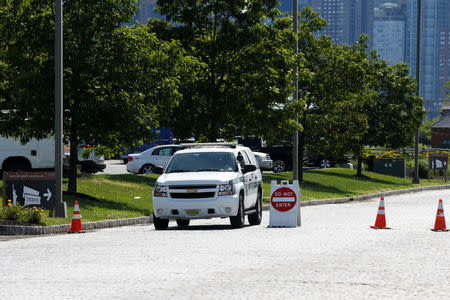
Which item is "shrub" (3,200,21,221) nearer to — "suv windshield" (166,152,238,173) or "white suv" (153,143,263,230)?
"white suv" (153,143,263,230)

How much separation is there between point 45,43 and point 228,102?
8.20m

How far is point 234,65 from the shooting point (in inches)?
1230

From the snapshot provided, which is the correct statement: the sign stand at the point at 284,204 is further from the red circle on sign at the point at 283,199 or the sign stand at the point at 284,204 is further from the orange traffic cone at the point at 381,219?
the orange traffic cone at the point at 381,219

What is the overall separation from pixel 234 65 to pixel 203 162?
494 inches

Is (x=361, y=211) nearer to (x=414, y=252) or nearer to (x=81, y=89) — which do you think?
(x=81, y=89)

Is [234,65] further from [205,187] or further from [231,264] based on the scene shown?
[231,264]

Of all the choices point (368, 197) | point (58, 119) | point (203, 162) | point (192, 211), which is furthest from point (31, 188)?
point (368, 197)

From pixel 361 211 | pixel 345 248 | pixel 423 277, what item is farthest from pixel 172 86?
pixel 423 277

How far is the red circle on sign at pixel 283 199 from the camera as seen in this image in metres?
18.8

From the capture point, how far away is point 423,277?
A: 10.5 meters

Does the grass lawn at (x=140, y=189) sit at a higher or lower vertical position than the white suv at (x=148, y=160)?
lower

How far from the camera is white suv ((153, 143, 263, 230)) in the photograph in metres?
17.9

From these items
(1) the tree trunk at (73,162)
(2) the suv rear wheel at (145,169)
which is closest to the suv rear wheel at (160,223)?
(1) the tree trunk at (73,162)

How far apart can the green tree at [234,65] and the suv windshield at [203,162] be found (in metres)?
10.9
